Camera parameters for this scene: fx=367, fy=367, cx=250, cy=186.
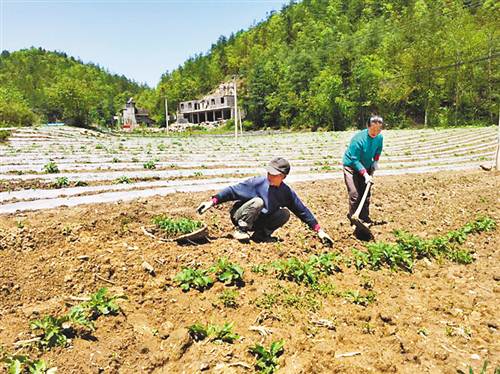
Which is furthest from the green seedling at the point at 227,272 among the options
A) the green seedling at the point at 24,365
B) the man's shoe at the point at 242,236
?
the green seedling at the point at 24,365

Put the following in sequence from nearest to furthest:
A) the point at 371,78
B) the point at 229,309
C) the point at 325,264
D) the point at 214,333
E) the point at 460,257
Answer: the point at 214,333, the point at 229,309, the point at 325,264, the point at 460,257, the point at 371,78

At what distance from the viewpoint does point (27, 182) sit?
8.45 metres

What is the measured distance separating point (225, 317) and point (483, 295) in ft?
8.51

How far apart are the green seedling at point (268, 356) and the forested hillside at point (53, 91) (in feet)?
143

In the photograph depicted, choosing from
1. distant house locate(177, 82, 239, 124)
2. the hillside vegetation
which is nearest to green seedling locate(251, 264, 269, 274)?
the hillside vegetation

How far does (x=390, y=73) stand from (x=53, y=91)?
45.1 m

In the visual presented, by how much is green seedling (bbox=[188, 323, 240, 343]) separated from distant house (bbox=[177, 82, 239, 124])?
236 feet

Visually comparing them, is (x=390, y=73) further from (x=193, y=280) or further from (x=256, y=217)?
(x=193, y=280)

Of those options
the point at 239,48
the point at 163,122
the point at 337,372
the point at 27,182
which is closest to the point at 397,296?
the point at 337,372

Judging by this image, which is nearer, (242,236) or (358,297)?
(358,297)

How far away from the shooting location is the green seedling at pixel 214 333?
2650 millimetres

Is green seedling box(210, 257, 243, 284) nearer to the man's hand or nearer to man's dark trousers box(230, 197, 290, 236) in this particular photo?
man's dark trousers box(230, 197, 290, 236)

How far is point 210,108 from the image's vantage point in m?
78.6

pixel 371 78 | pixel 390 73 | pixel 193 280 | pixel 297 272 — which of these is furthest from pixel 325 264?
pixel 390 73
